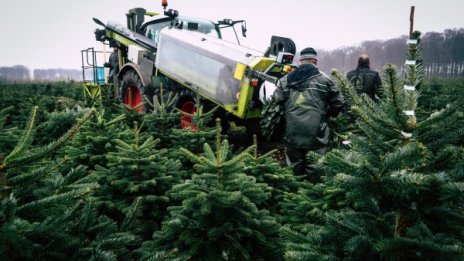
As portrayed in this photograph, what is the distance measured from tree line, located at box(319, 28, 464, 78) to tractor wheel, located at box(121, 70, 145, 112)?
165 feet

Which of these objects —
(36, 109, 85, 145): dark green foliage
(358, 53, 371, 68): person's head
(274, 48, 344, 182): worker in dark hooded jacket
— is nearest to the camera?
(274, 48, 344, 182): worker in dark hooded jacket

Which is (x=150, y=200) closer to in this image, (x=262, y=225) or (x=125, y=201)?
(x=125, y=201)

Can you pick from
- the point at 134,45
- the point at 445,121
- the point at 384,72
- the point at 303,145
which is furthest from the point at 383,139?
the point at 134,45

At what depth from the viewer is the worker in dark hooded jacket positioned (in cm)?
452

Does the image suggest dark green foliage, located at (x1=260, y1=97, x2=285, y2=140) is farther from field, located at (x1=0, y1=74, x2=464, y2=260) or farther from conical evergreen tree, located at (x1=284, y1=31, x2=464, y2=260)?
conical evergreen tree, located at (x1=284, y1=31, x2=464, y2=260)

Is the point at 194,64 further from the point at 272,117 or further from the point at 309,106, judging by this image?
the point at 309,106

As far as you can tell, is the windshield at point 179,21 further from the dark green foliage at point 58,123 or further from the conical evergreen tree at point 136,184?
the conical evergreen tree at point 136,184

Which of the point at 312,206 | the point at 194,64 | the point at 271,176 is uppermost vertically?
the point at 194,64

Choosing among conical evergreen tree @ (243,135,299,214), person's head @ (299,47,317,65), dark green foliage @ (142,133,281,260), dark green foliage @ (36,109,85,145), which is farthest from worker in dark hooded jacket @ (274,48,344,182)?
dark green foliage @ (36,109,85,145)

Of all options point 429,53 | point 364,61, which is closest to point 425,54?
point 429,53

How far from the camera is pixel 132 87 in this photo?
8898 millimetres

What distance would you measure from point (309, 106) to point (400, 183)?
322 centimetres

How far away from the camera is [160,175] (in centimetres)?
344

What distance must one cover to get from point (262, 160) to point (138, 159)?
1.40m
